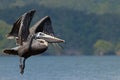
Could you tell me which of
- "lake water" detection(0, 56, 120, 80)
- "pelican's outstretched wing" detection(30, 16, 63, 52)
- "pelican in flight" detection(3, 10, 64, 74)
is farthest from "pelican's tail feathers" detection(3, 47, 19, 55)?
"lake water" detection(0, 56, 120, 80)

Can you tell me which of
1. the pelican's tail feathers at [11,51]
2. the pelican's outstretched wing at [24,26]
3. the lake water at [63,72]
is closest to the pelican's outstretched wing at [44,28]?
the pelican's outstretched wing at [24,26]

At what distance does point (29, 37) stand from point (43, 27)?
0.90m

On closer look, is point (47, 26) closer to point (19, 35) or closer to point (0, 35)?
point (19, 35)

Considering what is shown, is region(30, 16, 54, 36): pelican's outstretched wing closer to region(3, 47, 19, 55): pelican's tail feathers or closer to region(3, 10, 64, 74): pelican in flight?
region(3, 10, 64, 74): pelican in flight

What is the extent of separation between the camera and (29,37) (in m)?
14.2

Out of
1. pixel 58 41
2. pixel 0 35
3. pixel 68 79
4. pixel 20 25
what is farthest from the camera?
pixel 0 35

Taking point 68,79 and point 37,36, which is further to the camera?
point 68,79

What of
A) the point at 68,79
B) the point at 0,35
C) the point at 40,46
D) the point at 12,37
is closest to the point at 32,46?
the point at 40,46

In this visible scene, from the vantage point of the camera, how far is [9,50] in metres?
14.5

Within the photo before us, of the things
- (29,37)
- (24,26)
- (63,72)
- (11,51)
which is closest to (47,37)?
(29,37)

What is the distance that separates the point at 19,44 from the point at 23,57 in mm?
348

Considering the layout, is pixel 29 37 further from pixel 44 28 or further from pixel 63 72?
pixel 63 72

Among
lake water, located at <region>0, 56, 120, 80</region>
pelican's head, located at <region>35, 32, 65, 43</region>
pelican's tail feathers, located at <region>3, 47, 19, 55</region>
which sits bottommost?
lake water, located at <region>0, 56, 120, 80</region>

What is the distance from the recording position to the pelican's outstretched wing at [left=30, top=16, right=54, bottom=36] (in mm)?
14533
